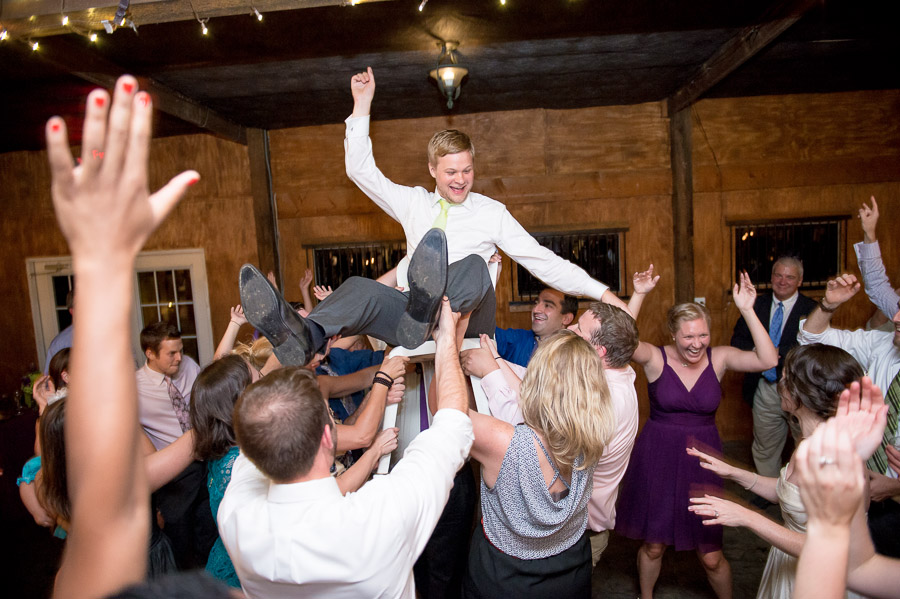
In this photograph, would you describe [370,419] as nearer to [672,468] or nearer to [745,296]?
[672,468]

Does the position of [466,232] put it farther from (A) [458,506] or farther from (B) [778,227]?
(B) [778,227]

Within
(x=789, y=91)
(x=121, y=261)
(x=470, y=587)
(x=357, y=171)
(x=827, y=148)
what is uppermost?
(x=789, y=91)

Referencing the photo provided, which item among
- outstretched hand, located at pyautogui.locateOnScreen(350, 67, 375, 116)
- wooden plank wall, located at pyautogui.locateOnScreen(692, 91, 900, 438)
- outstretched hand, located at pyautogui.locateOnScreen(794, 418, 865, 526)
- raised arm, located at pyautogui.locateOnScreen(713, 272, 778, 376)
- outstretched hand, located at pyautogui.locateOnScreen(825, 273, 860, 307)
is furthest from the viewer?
wooden plank wall, located at pyautogui.locateOnScreen(692, 91, 900, 438)

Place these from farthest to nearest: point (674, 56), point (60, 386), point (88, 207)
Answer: point (674, 56) → point (60, 386) → point (88, 207)

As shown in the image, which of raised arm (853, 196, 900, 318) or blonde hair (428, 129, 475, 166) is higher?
blonde hair (428, 129, 475, 166)

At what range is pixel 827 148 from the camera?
5.10 metres

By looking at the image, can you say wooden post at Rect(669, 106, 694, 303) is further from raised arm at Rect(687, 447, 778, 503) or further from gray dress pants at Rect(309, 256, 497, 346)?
gray dress pants at Rect(309, 256, 497, 346)

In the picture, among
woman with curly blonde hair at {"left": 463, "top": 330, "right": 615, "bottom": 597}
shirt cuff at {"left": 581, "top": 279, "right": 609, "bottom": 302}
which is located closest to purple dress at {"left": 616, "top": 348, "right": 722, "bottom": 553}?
shirt cuff at {"left": 581, "top": 279, "right": 609, "bottom": 302}

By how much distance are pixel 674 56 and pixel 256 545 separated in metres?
4.21

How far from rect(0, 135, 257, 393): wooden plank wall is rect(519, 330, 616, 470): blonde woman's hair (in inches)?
173

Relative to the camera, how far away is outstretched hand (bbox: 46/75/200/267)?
0.64m

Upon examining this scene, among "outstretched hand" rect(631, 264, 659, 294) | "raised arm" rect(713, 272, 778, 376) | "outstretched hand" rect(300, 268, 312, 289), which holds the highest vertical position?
"outstretched hand" rect(300, 268, 312, 289)

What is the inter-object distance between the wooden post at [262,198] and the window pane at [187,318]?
103cm

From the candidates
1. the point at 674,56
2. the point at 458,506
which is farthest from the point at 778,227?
the point at 458,506
